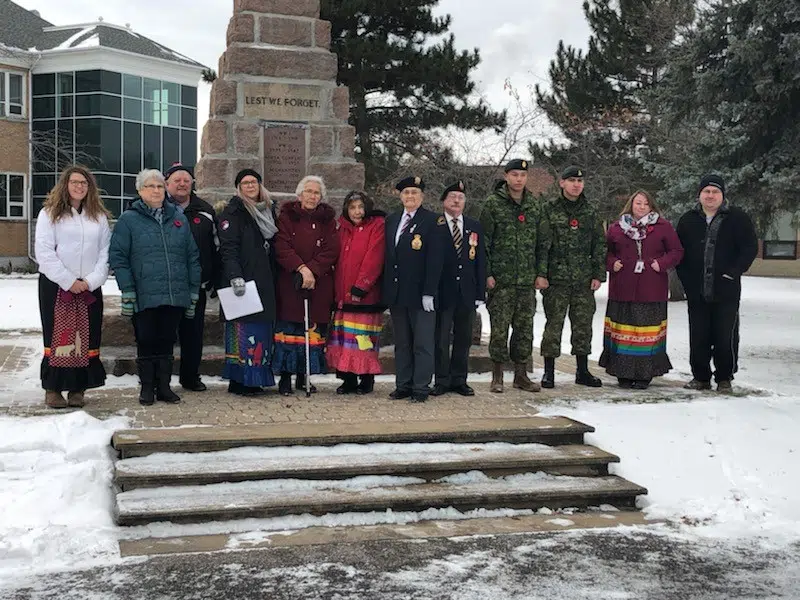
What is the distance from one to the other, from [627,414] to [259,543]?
11.7ft

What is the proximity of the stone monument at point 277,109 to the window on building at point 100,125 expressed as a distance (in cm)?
2072

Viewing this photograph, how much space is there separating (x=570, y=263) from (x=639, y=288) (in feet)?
2.38

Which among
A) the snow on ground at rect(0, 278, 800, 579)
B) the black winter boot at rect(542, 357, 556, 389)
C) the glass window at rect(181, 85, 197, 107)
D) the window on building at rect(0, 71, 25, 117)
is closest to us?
the snow on ground at rect(0, 278, 800, 579)

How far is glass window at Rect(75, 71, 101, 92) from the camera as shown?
1118 inches

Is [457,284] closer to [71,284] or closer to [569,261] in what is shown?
[569,261]

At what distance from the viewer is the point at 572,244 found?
803 cm

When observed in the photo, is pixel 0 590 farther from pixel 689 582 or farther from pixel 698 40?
pixel 698 40

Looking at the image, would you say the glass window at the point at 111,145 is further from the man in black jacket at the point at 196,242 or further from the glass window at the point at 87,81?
the man in black jacket at the point at 196,242

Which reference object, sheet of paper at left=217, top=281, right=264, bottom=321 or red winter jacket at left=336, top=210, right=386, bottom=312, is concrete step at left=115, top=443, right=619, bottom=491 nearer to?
sheet of paper at left=217, top=281, right=264, bottom=321

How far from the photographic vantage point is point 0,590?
3.92m

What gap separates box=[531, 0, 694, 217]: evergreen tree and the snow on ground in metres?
12.7

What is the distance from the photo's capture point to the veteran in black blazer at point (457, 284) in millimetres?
7430

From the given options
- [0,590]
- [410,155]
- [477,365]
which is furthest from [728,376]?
[410,155]

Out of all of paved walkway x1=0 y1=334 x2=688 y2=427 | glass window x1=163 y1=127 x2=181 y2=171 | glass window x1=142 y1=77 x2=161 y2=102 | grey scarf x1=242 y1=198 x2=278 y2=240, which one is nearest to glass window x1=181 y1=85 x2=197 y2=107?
glass window x1=142 y1=77 x2=161 y2=102
